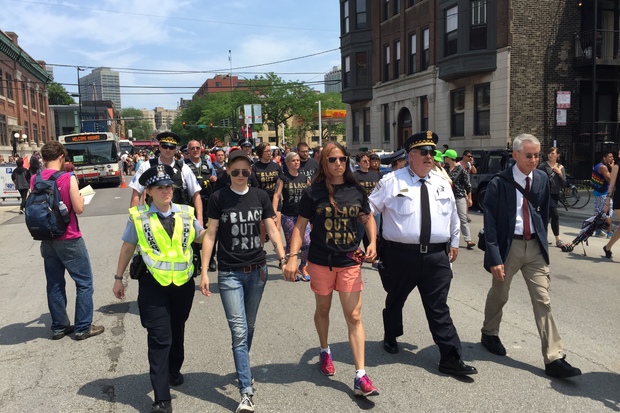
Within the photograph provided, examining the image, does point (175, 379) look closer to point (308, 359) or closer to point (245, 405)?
point (245, 405)

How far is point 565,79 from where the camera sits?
21.5 metres

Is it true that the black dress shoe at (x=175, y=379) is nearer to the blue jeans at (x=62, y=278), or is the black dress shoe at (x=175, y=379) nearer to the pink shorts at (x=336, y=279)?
the pink shorts at (x=336, y=279)

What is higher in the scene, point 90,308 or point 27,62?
point 27,62

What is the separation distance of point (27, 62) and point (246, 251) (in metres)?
49.1

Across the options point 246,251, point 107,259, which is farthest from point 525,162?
point 107,259

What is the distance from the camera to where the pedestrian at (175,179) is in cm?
573

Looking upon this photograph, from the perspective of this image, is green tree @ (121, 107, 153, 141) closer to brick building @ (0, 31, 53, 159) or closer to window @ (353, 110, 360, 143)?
brick building @ (0, 31, 53, 159)

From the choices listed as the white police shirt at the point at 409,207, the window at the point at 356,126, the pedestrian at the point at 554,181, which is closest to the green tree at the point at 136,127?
the window at the point at 356,126

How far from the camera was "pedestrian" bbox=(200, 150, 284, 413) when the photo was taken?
12.4 feet

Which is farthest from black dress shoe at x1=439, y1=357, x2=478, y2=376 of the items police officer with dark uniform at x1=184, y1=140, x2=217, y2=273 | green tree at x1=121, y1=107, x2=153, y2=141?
green tree at x1=121, y1=107, x2=153, y2=141

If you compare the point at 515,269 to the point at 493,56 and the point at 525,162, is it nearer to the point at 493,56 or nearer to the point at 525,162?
the point at 525,162

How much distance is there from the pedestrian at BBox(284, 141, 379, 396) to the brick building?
35.9 m

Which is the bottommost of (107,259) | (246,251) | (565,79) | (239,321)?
(107,259)

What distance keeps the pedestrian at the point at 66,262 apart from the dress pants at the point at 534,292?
3913mm
